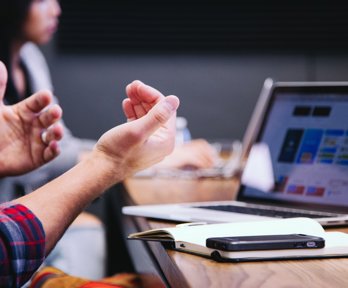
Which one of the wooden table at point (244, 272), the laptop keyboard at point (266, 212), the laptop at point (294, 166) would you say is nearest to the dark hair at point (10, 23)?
the laptop at point (294, 166)

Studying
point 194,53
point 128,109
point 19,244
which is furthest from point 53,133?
point 194,53

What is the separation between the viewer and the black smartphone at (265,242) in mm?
1010

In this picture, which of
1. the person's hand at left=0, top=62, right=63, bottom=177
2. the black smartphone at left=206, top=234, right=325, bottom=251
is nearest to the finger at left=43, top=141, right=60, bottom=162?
the person's hand at left=0, top=62, right=63, bottom=177

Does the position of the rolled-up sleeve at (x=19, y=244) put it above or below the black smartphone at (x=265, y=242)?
below

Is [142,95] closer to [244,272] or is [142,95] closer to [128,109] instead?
[128,109]

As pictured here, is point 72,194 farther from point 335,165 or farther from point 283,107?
point 283,107

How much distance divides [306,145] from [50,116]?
2.11ft

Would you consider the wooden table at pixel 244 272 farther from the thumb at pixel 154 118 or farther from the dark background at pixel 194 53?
the dark background at pixel 194 53

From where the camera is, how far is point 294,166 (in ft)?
5.55

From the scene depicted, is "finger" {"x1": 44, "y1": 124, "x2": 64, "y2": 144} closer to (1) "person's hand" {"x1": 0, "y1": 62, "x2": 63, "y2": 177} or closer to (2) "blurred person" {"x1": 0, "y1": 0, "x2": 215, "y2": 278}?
(1) "person's hand" {"x1": 0, "y1": 62, "x2": 63, "y2": 177}

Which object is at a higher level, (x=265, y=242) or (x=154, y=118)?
(x=154, y=118)

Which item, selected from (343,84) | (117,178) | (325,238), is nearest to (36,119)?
(117,178)

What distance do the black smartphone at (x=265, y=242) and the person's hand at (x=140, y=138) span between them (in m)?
0.27

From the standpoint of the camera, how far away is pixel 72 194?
1241 mm
